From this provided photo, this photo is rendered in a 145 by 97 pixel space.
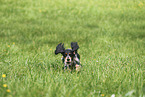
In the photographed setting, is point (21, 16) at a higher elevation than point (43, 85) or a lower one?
higher

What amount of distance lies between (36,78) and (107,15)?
795 centimetres

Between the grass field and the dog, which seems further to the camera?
the dog

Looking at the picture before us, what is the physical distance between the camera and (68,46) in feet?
22.0

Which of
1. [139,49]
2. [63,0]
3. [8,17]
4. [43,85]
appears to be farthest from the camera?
[63,0]

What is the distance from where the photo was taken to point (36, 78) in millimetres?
3088

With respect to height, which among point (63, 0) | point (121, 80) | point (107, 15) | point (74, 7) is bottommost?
point (121, 80)

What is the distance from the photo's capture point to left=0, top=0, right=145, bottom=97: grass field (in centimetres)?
274

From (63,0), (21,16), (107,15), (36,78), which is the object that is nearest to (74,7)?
(63,0)

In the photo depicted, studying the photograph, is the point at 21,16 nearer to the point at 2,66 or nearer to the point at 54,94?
the point at 2,66

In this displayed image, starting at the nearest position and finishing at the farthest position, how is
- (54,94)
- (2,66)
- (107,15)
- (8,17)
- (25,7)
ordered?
1. (54,94)
2. (2,66)
3. (8,17)
4. (107,15)
5. (25,7)

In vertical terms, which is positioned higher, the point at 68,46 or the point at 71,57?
the point at 68,46

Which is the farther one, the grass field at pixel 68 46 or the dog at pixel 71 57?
the dog at pixel 71 57

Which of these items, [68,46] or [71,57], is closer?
[71,57]

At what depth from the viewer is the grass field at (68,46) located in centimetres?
274
